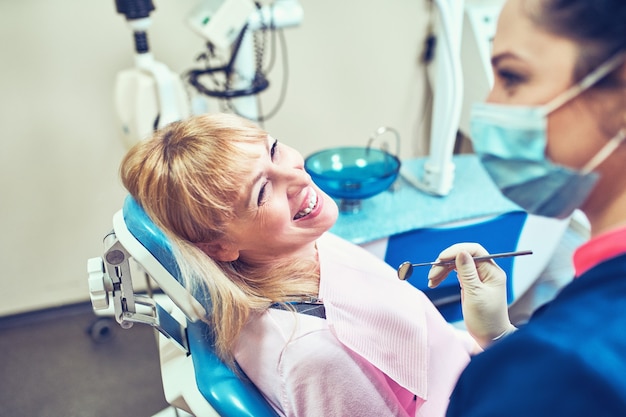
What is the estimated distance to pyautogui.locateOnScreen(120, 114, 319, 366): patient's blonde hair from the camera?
0.79 meters

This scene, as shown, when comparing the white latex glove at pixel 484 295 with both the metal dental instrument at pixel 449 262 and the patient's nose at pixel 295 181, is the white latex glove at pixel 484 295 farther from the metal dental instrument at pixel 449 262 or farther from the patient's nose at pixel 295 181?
the patient's nose at pixel 295 181

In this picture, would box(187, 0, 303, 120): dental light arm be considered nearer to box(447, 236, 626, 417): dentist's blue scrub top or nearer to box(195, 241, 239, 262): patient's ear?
box(195, 241, 239, 262): patient's ear

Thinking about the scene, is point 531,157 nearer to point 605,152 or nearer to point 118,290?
point 605,152

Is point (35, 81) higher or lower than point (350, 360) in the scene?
higher

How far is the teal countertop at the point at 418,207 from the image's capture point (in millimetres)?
1126

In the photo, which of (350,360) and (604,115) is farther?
(350,360)

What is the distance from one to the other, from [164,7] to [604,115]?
148 cm

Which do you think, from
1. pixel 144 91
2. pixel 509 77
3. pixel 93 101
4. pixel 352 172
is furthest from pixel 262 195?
pixel 93 101

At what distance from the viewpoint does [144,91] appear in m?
1.37

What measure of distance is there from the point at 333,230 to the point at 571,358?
851 mm

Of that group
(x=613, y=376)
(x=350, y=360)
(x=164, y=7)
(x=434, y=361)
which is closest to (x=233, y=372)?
(x=350, y=360)

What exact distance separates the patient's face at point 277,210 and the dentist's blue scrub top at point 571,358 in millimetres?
435

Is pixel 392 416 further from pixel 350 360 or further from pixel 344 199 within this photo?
pixel 344 199

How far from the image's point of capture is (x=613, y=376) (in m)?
0.42
